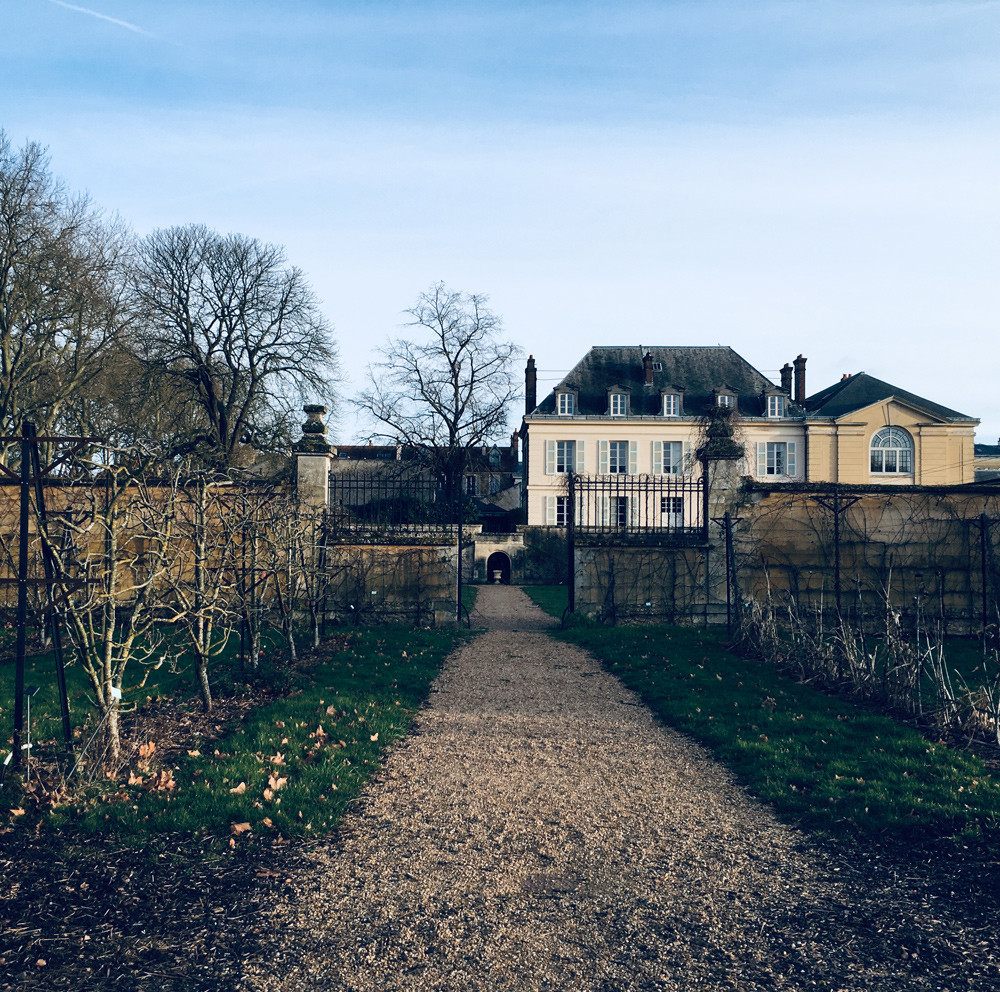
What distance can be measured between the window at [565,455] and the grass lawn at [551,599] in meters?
12.1

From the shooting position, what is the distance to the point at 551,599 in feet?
69.4

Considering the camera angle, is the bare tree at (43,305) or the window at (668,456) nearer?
the bare tree at (43,305)

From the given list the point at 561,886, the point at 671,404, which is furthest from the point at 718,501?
the point at 671,404

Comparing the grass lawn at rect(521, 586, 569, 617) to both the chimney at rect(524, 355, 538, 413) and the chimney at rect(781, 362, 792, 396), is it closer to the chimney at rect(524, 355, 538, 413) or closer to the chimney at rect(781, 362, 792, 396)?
the chimney at rect(524, 355, 538, 413)

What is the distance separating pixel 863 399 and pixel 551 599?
25.9 metres

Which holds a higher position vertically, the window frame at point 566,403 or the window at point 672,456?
the window frame at point 566,403

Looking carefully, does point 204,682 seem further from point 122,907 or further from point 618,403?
point 618,403

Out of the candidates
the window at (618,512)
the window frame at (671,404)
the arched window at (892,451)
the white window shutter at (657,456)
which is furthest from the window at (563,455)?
the arched window at (892,451)

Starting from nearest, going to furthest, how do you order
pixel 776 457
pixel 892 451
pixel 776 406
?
pixel 892 451 → pixel 776 457 → pixel 776 406

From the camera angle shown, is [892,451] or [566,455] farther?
[566,455]

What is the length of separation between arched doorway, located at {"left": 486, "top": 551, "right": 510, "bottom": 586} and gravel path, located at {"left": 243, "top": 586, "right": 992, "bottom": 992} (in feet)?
81.0

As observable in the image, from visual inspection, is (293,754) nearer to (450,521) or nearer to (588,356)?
(450,521)

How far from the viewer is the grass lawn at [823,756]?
4.61 metres

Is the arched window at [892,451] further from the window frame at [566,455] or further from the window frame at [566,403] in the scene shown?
the window frame at [566,403]
